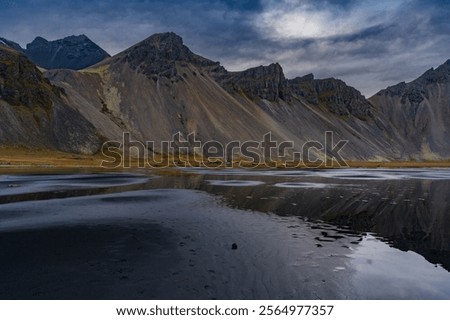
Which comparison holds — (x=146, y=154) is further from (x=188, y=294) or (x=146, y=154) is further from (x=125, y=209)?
(x=188, y=294)

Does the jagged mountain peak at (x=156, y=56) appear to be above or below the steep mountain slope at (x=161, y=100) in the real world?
above

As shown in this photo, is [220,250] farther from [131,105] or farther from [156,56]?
[156,56]

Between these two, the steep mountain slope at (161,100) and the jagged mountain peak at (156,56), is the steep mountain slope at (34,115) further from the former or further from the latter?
the jagged mountain peak at (156,56)

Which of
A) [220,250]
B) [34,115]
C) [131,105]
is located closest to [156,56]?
[131,105]

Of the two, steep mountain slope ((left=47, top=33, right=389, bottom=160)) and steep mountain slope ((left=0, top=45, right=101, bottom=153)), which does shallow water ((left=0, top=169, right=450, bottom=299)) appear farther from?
steep mountain slope ((left=47, top=33, right=389, bottom=160))

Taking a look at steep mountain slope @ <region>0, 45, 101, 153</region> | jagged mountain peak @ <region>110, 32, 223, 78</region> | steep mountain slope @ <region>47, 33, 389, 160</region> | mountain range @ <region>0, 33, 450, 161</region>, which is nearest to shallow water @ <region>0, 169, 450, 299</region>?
steep mountain slope @ <region>0, 45, 101, 153</region>

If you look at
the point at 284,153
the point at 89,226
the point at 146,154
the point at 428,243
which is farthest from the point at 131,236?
the point at 284,153

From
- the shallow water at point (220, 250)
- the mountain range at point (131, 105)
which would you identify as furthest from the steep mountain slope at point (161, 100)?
the shallow water at point (220, 250)
